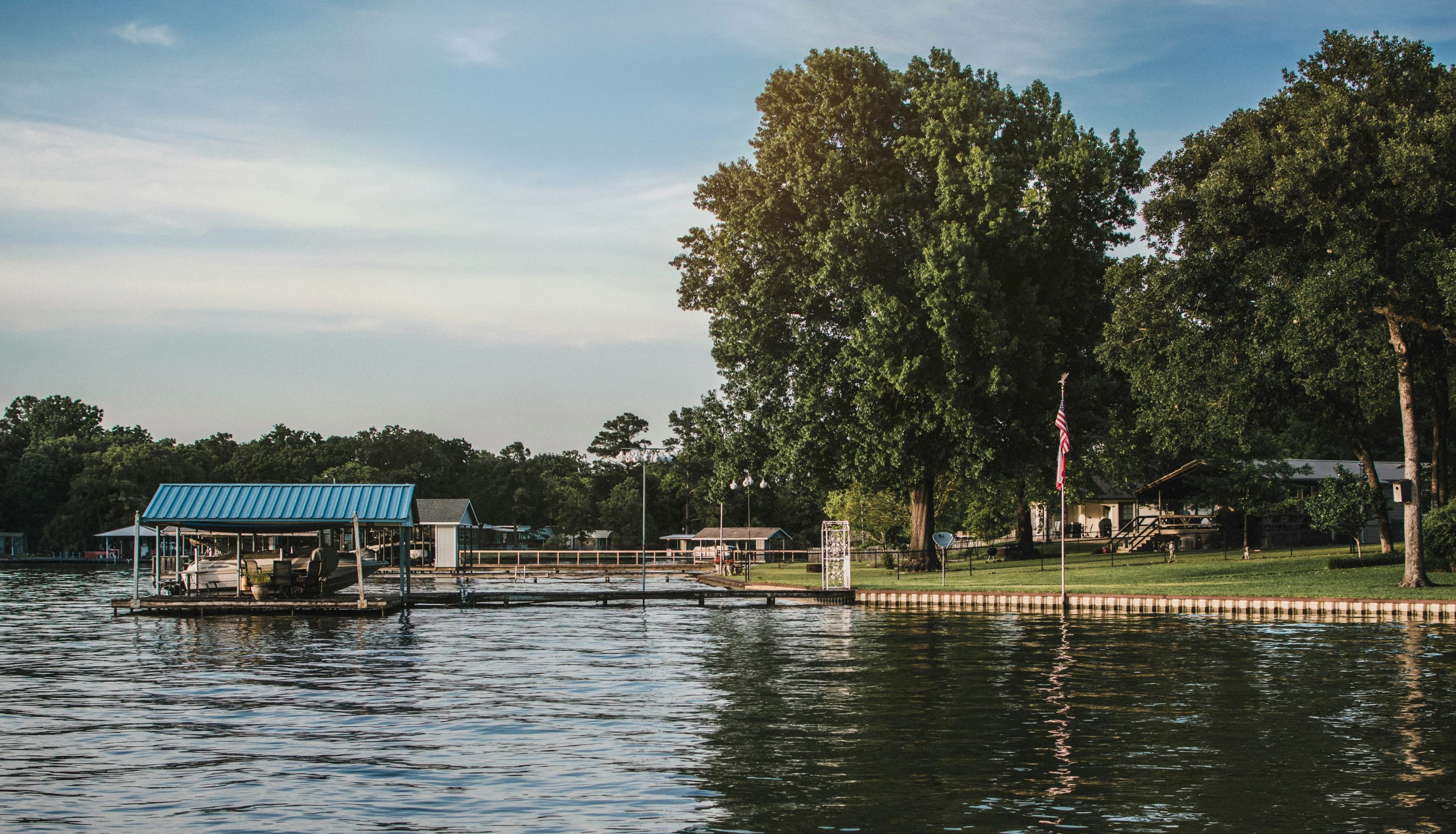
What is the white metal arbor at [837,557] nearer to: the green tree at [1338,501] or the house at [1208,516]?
the green tree at [1338,501]

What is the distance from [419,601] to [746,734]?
2889cm

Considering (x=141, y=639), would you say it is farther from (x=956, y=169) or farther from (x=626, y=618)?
(x=956, y=169)

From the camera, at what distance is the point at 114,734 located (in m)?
15.9

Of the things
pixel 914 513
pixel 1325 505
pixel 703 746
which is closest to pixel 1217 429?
pixel 1325 505

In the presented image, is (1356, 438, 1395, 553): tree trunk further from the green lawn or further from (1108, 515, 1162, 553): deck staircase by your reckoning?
(1108, 515, 1162, 553): deck staircase

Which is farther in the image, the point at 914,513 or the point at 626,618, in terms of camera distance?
the point at 914,513

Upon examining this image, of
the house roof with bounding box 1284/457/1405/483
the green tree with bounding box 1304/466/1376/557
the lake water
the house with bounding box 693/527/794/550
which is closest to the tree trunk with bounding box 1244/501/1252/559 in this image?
the house roof with bounding box 1284/457/1405/483

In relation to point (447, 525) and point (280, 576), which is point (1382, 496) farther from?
point (447, 525)

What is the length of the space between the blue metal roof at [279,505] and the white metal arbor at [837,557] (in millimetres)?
15811

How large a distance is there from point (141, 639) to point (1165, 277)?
32.1 m

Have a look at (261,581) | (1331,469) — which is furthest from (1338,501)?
(261,581)

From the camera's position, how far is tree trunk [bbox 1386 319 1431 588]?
34531mm

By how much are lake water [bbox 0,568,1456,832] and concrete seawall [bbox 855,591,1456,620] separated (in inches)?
118

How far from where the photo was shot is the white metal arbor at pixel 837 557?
1761 inches
